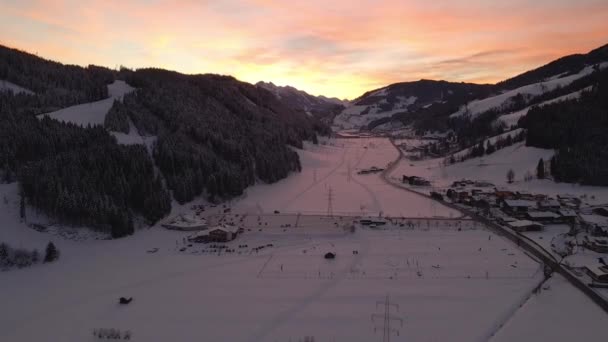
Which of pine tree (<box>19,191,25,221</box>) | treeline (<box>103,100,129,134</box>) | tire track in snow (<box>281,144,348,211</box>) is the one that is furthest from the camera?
treeline (<box>103,100,129,134</box>)

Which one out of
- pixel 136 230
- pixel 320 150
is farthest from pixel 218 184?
pixel 320 150

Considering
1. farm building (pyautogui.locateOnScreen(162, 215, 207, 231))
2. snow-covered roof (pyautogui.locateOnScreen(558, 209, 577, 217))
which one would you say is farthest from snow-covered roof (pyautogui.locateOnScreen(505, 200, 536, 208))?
farm building (pyautogui.locateOnScreen(162, 215, 207, 231))

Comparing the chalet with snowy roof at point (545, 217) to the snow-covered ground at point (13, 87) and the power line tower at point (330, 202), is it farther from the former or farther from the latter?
the snow-covered ground at point (13, 87)

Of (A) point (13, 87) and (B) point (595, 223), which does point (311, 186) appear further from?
Result: (A) point (13, 87)

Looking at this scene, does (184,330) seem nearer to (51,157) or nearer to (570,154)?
(51,157)

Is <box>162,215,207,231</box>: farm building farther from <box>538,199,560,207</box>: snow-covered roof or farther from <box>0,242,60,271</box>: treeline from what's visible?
<box>538,199,560,207</box>: snow-covered roof
